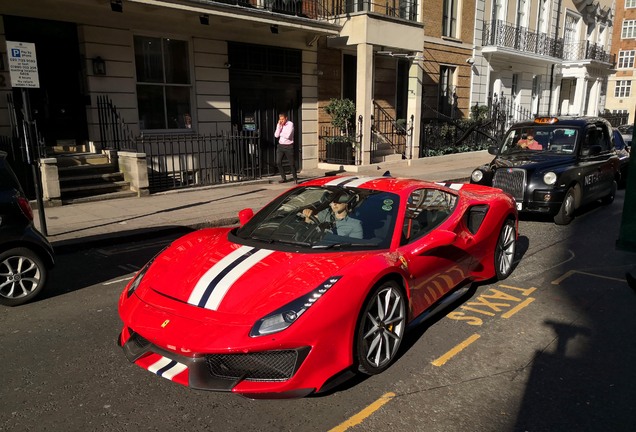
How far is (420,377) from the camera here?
3.77 metres

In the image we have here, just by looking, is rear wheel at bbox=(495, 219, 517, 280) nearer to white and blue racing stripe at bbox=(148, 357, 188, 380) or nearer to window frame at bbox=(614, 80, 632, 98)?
white and blue racing stripe at bbox=(148, 357, 188, 380)

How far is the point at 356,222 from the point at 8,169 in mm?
3931

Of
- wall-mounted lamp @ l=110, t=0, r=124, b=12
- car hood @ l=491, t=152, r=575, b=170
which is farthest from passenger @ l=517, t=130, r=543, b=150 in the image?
wall-mounted lamp @ l=110, t=0, r=124, b=12

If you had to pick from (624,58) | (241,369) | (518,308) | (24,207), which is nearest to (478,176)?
(518,308)

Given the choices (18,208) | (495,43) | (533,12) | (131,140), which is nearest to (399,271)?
(18,208)

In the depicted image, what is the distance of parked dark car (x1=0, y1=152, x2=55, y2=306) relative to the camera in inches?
207

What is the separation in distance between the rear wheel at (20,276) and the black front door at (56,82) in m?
6.87

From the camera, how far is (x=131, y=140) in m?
12.5

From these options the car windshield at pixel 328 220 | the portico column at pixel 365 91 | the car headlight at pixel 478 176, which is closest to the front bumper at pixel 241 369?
the car windshield at pixel 328 220

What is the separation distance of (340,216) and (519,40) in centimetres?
2581

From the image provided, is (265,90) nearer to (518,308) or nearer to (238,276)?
(518,308)

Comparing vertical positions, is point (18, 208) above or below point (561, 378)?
above

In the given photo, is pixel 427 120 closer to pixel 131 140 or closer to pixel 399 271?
pixel 131 140

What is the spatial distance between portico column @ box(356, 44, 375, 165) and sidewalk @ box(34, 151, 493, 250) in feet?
12.6
